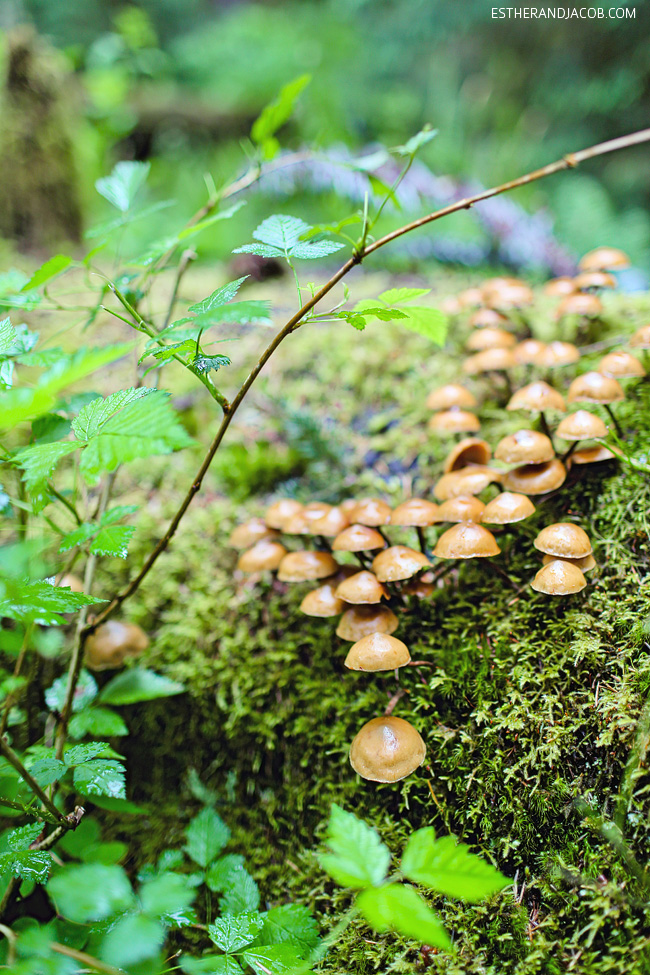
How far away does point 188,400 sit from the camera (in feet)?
10.6

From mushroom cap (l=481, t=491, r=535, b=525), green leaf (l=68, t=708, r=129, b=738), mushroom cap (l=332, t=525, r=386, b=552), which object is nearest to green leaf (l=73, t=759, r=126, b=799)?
green leaf (l=68, t=708, r=129, b=738)

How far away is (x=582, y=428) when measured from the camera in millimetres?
1893

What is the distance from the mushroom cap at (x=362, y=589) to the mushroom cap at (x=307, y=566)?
157 millimetres

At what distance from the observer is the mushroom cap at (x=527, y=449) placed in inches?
75.8

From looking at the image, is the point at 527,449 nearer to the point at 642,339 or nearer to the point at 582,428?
the point at 582,428

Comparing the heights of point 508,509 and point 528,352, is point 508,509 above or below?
below

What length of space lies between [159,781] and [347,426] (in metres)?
1.94

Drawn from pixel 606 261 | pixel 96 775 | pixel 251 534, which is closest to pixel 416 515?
pixel 251 534

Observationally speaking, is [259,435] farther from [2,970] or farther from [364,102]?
[364,102]

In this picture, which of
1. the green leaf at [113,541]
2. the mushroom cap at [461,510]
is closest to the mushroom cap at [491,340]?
the mushroom cap at [461,510]

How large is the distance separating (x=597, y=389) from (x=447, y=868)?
169 centimetres

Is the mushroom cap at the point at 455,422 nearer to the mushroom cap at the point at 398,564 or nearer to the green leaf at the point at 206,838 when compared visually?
the mushroom cap at the point at 398,564

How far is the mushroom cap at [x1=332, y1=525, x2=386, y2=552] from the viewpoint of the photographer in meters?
1.88

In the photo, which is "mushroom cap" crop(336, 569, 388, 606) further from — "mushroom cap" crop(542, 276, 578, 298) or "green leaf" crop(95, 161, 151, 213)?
"mushroom cap" crop(542, 276, 578, 298)
